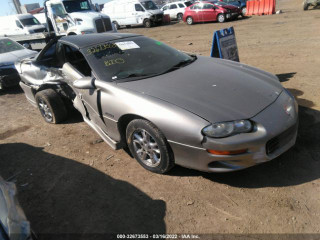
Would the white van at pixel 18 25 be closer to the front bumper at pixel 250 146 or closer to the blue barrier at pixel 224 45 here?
the blue barrier at pixel 224 45

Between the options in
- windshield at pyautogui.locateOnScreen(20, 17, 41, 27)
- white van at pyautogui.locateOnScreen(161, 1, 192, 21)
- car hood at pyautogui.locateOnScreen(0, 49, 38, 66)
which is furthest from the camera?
white van at pyautogui.locateOnScreen(161, 1, 192, 21)

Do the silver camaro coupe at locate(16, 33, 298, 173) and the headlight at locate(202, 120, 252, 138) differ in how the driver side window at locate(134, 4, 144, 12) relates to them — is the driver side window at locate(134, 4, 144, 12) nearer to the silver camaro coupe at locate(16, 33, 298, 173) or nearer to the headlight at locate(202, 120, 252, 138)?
the silver camaro coupe at locate(16, 33, 298, 173)

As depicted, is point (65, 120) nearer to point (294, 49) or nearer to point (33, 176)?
point (33, 176)

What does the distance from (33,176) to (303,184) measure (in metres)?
3.19

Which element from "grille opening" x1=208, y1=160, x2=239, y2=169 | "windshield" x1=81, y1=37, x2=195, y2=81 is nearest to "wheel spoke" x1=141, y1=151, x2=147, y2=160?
"grille opening" x1=208, y1=160, x2=239, y2=169

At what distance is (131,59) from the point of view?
11.5ft

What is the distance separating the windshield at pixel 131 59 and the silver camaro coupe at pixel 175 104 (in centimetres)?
1

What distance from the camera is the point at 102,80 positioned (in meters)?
3.23

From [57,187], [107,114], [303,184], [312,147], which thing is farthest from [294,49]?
[57,187]

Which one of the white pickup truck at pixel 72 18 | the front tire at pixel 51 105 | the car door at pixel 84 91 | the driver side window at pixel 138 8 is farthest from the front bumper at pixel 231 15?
the front tire at pixel 51 105

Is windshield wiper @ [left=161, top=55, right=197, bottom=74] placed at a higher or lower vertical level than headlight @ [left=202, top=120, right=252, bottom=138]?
higher

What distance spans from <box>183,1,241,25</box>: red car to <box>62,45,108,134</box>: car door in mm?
15554

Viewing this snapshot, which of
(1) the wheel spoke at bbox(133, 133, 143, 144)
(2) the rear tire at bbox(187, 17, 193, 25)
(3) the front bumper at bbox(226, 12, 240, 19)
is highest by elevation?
(1) the wheel spoke at bbox(133, 133, 143, 144)

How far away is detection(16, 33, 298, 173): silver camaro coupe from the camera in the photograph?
2.50m
